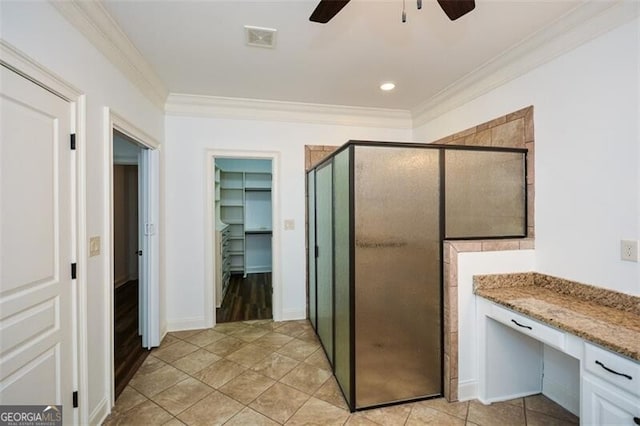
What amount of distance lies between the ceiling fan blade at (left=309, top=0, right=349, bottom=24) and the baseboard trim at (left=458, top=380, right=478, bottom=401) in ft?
8.30

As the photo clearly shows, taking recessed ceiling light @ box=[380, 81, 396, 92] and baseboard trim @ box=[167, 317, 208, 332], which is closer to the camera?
recessed ceiling light @ box=[380, 81, 396, 92]

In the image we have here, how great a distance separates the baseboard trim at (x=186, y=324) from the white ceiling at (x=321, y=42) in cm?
257

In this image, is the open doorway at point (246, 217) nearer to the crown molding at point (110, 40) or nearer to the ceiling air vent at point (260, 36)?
the crown molding at point (110, 40)

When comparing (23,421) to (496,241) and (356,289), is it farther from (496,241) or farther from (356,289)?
(496,241)

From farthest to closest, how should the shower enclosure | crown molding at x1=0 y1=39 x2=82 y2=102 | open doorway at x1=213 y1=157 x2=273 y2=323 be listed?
1. open doorway at x1=213 y1=157 x2=273 y2=323
2. the shower enclosure
3. crown molding at x1=0 y1=39 x2=82 y2=102

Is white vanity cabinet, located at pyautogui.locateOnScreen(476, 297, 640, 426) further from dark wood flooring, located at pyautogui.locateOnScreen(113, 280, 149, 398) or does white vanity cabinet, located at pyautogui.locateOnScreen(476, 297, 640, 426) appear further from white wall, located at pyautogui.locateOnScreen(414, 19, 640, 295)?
dark wood flooring, located at pyautogui.locateOnScreen(113, 280, 149, 398)

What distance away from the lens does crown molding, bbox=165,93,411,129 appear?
126 inches

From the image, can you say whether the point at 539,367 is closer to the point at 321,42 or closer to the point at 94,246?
the point at 321,42

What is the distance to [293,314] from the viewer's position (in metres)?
3.53

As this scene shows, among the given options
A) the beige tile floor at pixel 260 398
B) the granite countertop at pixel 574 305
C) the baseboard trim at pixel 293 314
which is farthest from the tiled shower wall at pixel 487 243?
the baseboard trim at pixel 293 314

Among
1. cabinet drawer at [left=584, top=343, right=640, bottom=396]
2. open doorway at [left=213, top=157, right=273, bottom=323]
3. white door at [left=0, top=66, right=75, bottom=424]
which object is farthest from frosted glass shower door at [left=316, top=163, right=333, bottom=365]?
open doorway at [left=213, top=157, right=273, bottom=323]

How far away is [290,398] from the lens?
2086 mm

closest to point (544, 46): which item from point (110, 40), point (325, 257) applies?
point (325, 257)

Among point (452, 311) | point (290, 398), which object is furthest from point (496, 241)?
point (290, 398)
